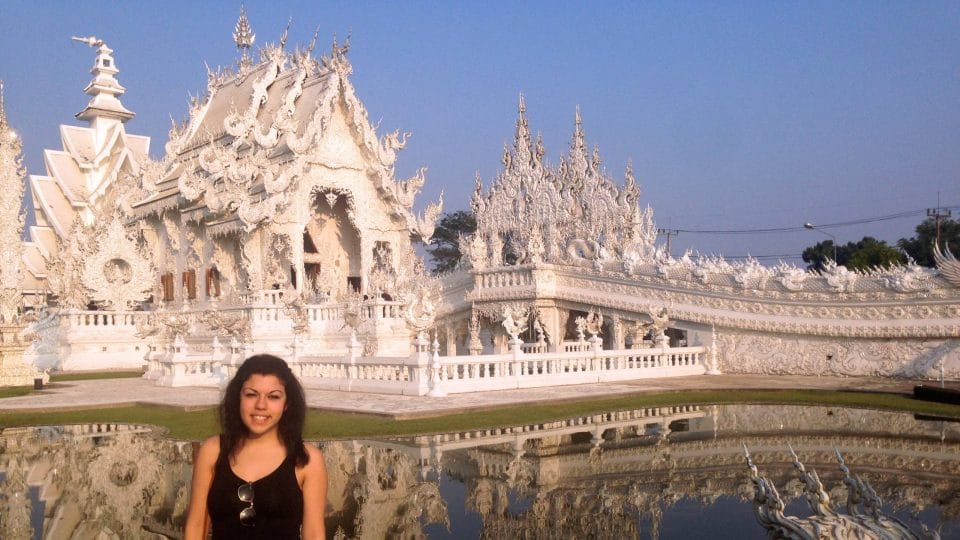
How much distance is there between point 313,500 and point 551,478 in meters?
4.32

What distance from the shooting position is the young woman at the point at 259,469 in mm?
2705

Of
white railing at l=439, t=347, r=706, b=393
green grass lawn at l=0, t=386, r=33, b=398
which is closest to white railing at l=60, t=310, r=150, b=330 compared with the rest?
green grass lawn at l=0, t=386, r=33, b=398

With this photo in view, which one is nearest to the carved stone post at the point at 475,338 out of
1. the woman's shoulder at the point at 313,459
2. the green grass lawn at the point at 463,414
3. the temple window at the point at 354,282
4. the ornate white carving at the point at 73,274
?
the temple window at the point at 354,282

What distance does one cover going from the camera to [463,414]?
35.8ft

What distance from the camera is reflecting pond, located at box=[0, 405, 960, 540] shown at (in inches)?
221

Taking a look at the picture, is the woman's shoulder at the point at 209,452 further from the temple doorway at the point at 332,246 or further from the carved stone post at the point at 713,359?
the temple doorway at the point at 332,246

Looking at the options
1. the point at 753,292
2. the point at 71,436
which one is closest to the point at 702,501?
the point at 71,436

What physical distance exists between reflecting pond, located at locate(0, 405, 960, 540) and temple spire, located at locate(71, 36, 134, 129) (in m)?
28.2

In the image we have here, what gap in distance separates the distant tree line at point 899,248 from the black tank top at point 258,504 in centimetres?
4289

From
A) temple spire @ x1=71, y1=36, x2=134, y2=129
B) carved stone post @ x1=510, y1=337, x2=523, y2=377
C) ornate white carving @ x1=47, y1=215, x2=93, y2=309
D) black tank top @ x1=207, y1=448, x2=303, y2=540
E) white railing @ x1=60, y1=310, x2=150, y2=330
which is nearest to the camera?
black tank top @ x1=207, y1=448, x2=303, y2=540

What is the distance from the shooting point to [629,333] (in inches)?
803

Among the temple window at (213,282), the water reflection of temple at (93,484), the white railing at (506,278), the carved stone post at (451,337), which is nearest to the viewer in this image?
the water reflection of temple at (93,484)

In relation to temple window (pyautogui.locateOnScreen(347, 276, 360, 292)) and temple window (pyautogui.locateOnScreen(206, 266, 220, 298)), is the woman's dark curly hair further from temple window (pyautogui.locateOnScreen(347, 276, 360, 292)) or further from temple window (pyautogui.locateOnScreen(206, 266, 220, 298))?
temple window (pyautogui.locateOnScreen(206, 266, 220, 298))

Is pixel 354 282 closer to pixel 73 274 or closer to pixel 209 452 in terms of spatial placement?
pixel 73 274
